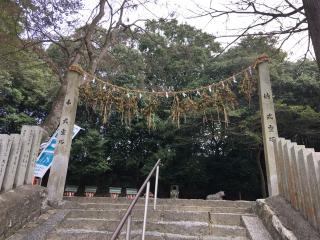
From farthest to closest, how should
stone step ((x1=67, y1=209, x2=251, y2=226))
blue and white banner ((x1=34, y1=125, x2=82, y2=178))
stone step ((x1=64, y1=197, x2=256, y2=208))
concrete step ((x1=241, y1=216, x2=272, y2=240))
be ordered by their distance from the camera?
blue and white banner ((x1=34, y1=125, x2=82, y2=178)) → stone step ((x1=64, y1=197, x2=256, y2=208)) → stone step ((x1=67, y1=209, x2=251, y2=226)) → concrete step ((x1=241, y1=216, x2=272, y2=240))

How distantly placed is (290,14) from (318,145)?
10.6 meters

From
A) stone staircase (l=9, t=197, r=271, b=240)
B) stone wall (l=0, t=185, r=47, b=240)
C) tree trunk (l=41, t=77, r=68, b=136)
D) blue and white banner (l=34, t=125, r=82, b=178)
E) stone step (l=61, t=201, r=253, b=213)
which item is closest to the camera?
stone wall (l=0, t=185, r=47, b=240)

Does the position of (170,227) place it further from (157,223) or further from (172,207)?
(172,207)

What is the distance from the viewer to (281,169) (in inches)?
154

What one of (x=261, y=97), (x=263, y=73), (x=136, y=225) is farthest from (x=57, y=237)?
(x=263, y=73)

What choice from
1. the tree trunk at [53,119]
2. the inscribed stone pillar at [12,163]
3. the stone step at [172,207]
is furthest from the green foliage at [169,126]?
the inscribed stone pillar at [12,163]

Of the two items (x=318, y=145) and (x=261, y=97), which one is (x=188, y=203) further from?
(x=318, y=145)

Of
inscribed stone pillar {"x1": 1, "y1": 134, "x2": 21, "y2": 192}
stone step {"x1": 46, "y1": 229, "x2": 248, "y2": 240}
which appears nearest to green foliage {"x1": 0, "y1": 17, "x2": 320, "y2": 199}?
inscribed stone pillar {"x1": 1, "y1": 134, "x2": 21, "y2": 192}

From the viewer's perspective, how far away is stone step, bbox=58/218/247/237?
143 inches

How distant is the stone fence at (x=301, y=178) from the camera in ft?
9.16

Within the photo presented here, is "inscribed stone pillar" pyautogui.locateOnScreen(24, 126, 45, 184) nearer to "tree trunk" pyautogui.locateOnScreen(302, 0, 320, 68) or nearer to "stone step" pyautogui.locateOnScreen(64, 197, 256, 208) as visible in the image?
"stone step" pyautogui.locateOnScreen(64, 197, 256, 208)

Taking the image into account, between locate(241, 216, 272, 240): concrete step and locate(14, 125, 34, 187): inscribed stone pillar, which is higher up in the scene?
locate(14, 125, 34, 187): inscribed stone pillar

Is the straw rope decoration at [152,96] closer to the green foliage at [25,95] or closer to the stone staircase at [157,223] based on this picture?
the stone staircase at [157,223]

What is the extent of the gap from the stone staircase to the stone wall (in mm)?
117
